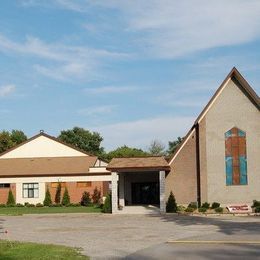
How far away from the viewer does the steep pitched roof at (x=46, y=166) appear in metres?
53.8

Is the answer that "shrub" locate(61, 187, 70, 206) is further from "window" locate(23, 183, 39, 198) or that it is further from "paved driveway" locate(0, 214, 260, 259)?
"paved driveway" locate(0, 214, 260, 259)

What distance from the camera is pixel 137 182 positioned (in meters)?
50.9

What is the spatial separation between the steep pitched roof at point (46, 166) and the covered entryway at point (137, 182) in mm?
5712

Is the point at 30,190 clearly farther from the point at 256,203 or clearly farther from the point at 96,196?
the point at 256,203

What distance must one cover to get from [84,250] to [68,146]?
42756 millimetres

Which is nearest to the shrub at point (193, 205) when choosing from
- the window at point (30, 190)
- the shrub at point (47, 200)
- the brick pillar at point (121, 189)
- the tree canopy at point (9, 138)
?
the brick pillar at point (121, 189)

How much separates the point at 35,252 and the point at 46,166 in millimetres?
39542

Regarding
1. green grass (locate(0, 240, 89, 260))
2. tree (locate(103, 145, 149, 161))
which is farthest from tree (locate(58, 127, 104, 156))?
green grass (locate(0, 240, 89, 260))

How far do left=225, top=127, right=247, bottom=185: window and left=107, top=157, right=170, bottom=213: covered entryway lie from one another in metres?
4.79

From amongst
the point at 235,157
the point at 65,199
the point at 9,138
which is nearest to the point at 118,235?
the point at 235,157

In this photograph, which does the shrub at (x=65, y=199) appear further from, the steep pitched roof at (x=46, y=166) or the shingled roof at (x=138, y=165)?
the shingled roof at (x=138, y=165)

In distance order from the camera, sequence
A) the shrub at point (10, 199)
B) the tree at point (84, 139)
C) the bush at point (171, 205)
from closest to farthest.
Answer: the bush at point (171, 205) < the shrub at point (10, 199) < the tree at point (84, 139)

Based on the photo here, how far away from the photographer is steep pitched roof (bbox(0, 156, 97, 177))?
176 feet

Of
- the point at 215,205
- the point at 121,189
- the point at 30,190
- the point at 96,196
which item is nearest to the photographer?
the point at 215,205
